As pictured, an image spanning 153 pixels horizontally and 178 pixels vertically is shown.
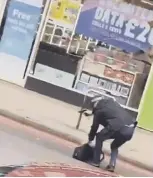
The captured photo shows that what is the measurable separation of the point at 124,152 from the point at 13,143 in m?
2.90

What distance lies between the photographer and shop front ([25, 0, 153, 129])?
43.4ft

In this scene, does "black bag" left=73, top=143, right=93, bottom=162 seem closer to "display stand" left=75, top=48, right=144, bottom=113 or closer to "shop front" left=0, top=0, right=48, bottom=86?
"display stand" left=75, top=48, right=144, bottom=113

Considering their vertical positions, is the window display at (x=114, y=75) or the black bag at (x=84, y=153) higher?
the window display at (x=114, y=75)

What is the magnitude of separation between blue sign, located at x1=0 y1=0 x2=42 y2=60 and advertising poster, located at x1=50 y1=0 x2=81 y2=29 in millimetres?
396

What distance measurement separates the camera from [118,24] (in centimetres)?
1337

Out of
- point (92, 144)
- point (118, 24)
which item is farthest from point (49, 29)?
point (92, 144)

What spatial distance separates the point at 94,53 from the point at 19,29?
2041mm

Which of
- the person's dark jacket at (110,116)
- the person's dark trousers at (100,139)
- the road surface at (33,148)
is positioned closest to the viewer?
the road surface at (33,148)

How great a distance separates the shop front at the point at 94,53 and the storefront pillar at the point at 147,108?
0.9 inches

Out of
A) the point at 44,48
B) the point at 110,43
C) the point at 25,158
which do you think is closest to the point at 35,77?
the point at 44,48

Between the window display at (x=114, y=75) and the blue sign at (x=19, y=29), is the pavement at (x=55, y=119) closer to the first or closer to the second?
the window display at (x=114, y=75)

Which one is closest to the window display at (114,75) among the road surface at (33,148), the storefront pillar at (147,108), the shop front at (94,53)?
the shop front at (94,53)

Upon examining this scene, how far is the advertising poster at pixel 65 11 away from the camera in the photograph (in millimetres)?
13695

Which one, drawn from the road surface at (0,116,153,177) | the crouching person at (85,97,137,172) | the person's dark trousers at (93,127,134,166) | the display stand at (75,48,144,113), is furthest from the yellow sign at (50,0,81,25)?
the person's dark trousers at (93,127,134,166)
